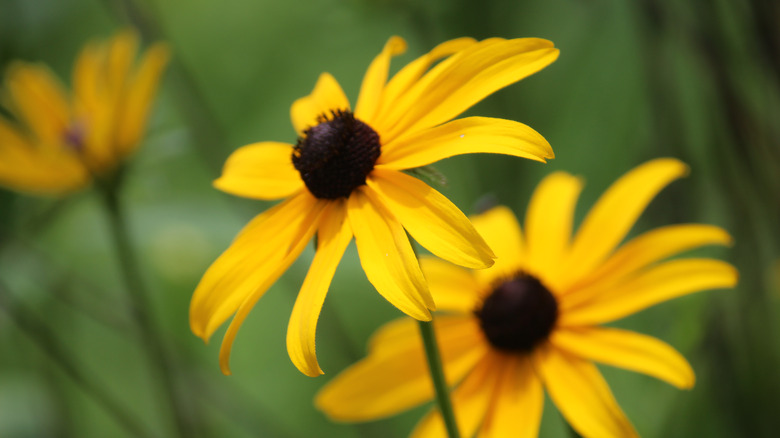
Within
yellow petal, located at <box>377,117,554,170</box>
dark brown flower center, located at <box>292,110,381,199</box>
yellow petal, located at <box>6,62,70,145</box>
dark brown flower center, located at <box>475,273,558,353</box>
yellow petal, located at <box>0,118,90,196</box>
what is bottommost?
dark brown flower center, located at <box>475,273,558,353</box>

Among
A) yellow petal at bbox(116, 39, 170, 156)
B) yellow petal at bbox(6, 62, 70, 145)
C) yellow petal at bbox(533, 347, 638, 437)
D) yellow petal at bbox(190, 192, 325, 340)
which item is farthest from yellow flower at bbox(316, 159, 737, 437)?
yellow petal at bbox(6, 62, 70, 145)

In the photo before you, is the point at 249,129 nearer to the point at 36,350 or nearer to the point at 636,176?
the point at 36,350

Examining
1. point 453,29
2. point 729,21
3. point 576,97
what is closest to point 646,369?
point 453,29

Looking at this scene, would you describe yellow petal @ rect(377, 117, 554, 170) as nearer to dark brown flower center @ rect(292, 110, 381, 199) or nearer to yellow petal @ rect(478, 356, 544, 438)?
dark brown flower center @ rect(292, 110, 381, 199)

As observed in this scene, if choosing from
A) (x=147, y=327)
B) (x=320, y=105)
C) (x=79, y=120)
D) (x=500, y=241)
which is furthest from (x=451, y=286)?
(x=79, y=120)

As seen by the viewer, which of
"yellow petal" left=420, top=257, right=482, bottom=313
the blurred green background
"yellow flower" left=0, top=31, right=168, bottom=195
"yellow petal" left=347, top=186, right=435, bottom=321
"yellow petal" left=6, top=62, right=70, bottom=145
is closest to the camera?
"yellow petal" left=347, top=186, right=435, bottom=321

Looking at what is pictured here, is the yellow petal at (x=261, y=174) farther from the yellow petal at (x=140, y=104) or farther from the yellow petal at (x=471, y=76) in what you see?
the yellow petal at (x=140, y=104)

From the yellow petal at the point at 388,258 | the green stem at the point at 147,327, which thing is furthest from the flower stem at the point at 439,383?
the green stem at the point at 147,327

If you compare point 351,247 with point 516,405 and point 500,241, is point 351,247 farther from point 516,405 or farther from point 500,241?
point 516,405

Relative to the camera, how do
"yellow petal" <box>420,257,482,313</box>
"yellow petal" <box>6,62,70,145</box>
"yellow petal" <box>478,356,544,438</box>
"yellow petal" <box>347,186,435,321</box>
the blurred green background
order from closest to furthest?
"yellow petal" <box>347,186,435,321</box>, "yellow petal" <box>478,356,544,438</box>, "yellow petal" <box>420,257,482,313</box>, the blurred green background, "yellow petal" <box>6,62,70,145</box>
